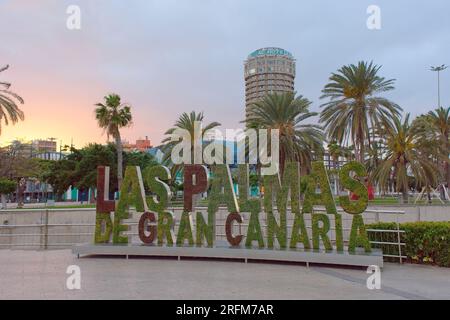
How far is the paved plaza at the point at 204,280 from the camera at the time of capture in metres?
8.20

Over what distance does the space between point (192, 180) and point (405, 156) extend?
2831cm

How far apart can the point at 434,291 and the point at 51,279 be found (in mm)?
8544

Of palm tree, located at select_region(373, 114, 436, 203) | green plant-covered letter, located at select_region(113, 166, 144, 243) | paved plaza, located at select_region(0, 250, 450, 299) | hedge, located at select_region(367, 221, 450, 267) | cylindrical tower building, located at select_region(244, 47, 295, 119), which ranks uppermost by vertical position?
cylindrical tower building, located at select_region(244, 47, 295, 119)

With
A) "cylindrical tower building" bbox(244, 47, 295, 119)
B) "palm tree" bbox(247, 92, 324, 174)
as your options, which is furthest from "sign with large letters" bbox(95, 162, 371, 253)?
"cylindrical tower building" bbox(244, 47, 295, 119)

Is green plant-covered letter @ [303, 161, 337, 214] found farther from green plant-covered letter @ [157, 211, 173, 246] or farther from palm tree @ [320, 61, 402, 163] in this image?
palm tree @ [320, 61, 402, 163]

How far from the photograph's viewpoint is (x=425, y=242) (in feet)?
38.3

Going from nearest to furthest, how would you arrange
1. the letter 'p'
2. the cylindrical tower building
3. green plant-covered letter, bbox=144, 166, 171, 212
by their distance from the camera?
the letter 'p'
green plant-covered letter, bbox=144, 166, 171, 212
the cylindrical tower building

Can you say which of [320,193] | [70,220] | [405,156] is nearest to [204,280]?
[320,193]

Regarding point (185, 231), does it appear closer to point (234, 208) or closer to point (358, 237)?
point (234, 208)

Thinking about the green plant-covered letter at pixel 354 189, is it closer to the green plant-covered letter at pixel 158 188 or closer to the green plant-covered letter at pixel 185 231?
the green plant-covered letter at pixel 185 231

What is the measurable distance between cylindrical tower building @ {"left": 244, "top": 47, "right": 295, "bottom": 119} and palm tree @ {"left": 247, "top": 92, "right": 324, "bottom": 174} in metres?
78.7

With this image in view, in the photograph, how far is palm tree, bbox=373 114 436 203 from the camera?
3534cm

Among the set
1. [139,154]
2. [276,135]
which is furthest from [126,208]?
[139,154]

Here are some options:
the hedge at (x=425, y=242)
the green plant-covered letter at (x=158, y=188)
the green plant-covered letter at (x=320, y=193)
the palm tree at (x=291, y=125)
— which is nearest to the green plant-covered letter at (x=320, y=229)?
the green plant-covered letter at (x=320, y=193)
